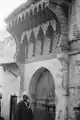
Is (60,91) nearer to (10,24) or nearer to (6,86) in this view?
(10,24)

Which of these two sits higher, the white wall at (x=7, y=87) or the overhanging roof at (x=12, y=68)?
the overhanging roof at (x=12, y=68)

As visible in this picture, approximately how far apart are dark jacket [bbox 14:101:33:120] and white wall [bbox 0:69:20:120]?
4985 mm

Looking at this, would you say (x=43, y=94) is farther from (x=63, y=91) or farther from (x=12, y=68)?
(x=12, y=68)

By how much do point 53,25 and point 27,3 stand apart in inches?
51.7

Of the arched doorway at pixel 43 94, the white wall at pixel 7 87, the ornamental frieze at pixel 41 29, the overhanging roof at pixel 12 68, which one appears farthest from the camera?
the white wall at pixel 7 87

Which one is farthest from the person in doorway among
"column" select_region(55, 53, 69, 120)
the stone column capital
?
the stone column capital

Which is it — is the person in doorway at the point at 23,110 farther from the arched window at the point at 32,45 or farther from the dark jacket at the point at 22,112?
the arched window at the point at 32,45

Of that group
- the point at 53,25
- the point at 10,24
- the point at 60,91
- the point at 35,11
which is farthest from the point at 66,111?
the point at 10,24

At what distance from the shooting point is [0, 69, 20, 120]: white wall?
10.8 meters

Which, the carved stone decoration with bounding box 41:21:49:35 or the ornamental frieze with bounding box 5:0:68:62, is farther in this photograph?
the carved stone decoration with bounding box 41:21:49:35

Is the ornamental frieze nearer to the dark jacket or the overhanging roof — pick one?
the overhanging roof

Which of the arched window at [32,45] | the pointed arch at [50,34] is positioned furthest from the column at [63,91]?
the arched window at [32,45]

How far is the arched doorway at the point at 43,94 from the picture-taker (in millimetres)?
8766

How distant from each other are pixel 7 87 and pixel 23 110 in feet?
20.5
